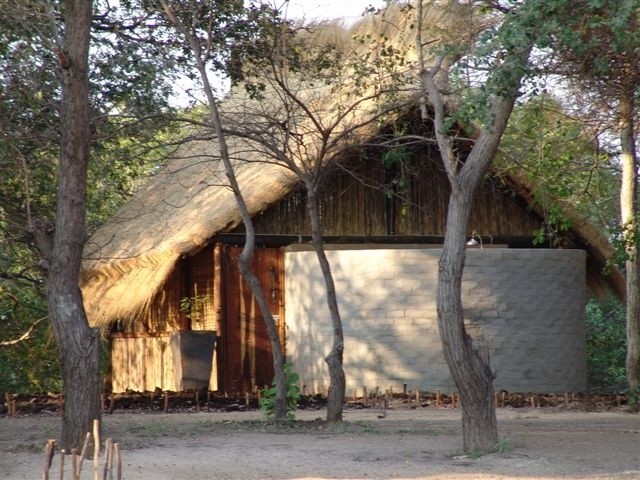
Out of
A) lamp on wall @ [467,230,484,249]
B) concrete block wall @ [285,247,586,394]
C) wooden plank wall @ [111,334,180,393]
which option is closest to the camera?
concrete block wall @ [285,247,586,394]

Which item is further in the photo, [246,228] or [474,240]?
[474,240]

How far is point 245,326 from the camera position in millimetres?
15273

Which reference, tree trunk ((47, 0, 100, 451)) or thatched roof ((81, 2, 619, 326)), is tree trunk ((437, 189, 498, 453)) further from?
thatched roof ((81, 2, 619, 326))

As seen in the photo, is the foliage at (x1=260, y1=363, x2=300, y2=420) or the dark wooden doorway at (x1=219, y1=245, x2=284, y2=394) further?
the dark wooden doorway at (x1=219, y1=245, x2=284, y2=394)

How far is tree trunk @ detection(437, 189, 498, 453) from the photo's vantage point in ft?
28.8

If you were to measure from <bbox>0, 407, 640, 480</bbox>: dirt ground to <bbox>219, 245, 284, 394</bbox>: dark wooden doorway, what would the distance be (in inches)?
94.3

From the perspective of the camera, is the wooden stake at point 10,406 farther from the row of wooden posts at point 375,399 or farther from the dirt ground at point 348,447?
the dirt ground at point 348,447

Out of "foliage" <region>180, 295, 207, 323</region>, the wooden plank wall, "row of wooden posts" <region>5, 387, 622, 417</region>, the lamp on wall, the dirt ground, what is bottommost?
the dirt ground

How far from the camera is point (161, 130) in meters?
12.6

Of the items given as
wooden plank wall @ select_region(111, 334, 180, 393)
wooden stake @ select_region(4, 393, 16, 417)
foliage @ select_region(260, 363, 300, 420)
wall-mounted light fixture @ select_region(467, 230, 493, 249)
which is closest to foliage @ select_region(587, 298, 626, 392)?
wall-mounted light fixture @ select_region(467, 230, 493, 249)

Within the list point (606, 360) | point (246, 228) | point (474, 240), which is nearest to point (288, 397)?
point (246, 228)

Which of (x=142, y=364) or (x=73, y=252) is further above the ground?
(x=73, y=252)

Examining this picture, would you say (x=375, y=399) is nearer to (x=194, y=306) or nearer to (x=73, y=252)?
(x=194, y=306)

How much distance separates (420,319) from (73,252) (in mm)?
6216
